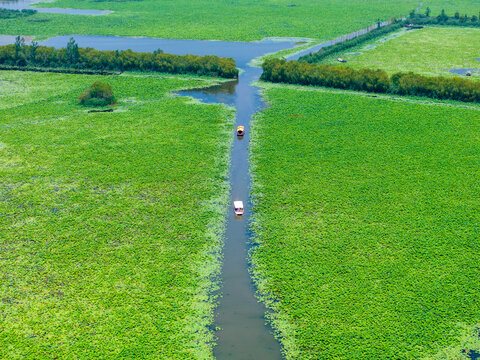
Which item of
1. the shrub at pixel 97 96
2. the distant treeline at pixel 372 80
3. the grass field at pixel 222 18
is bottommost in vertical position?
Result: the shrub at pixel 97 96

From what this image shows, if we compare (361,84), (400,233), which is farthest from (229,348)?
(361,84)

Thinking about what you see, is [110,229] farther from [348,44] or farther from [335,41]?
[335,41]

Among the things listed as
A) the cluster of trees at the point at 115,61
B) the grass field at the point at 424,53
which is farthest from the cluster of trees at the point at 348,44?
the cluster of trees at the point at 115,61

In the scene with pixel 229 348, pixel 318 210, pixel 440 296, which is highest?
pixel 318 210

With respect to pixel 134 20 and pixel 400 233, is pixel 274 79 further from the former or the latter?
pixel 134 20

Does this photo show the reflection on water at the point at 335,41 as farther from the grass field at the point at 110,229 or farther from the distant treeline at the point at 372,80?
the grass field at the point at 110,229

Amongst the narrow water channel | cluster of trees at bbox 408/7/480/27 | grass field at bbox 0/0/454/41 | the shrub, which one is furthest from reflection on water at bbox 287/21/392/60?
the shrub
